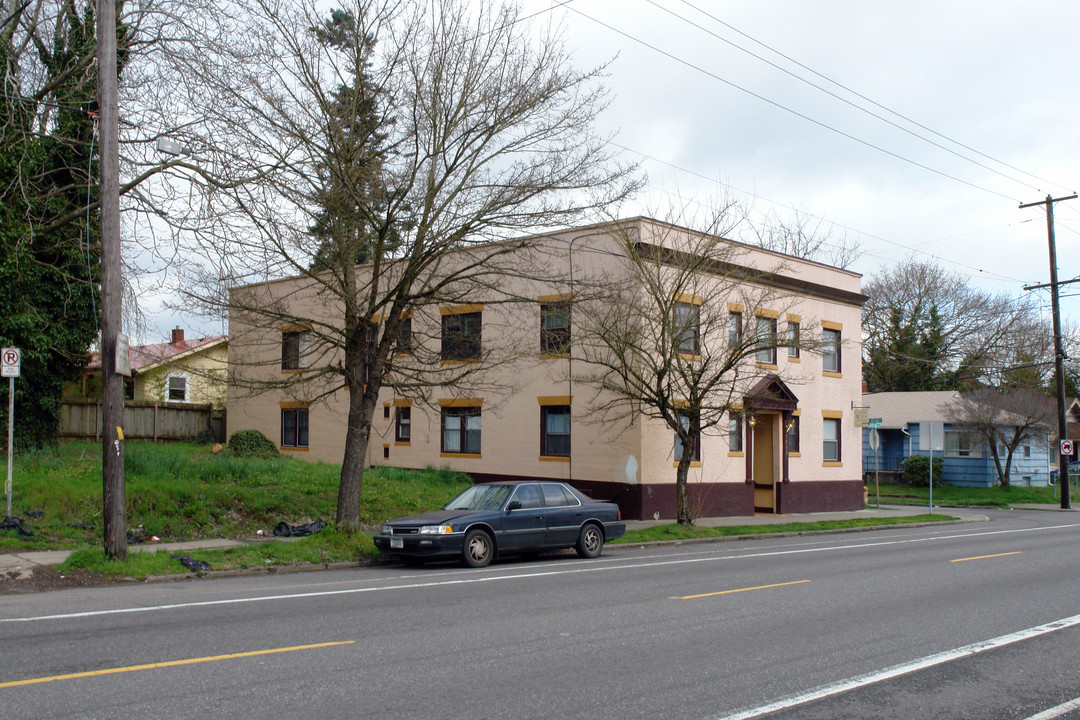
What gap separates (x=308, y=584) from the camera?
41.8 ft

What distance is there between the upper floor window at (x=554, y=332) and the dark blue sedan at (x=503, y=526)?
12.7 ft

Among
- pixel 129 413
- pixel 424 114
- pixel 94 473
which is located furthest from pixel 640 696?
pixel 129 413

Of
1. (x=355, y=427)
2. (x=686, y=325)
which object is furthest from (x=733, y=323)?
(x=355, y=427)

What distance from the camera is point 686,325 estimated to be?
70.2ft

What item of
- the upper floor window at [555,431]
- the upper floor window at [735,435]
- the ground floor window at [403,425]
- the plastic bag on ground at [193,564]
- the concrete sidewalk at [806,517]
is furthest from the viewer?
the ground floor window at [403,425]

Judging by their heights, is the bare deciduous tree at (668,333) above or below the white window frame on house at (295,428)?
above

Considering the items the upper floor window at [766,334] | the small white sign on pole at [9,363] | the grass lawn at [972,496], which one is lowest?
the grass lawn at [972,496]

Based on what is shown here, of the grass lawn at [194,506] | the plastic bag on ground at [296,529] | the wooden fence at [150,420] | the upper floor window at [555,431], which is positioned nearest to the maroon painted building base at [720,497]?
the upper floor window at [555,431]

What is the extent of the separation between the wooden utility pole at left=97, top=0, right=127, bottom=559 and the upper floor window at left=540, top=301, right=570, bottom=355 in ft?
27.0

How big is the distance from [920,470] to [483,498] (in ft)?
119

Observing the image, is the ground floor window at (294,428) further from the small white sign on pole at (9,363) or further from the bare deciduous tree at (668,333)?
the small white sign on pole at (9,363)

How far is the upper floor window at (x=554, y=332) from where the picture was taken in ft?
64.5

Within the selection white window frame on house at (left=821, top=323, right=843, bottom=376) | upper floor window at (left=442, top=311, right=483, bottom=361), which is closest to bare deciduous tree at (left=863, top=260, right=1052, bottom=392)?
white window frame on house at (left=821, top=323, right=843, bottom=376)

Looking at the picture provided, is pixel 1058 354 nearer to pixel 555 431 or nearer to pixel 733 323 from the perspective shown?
pixel 733 323
